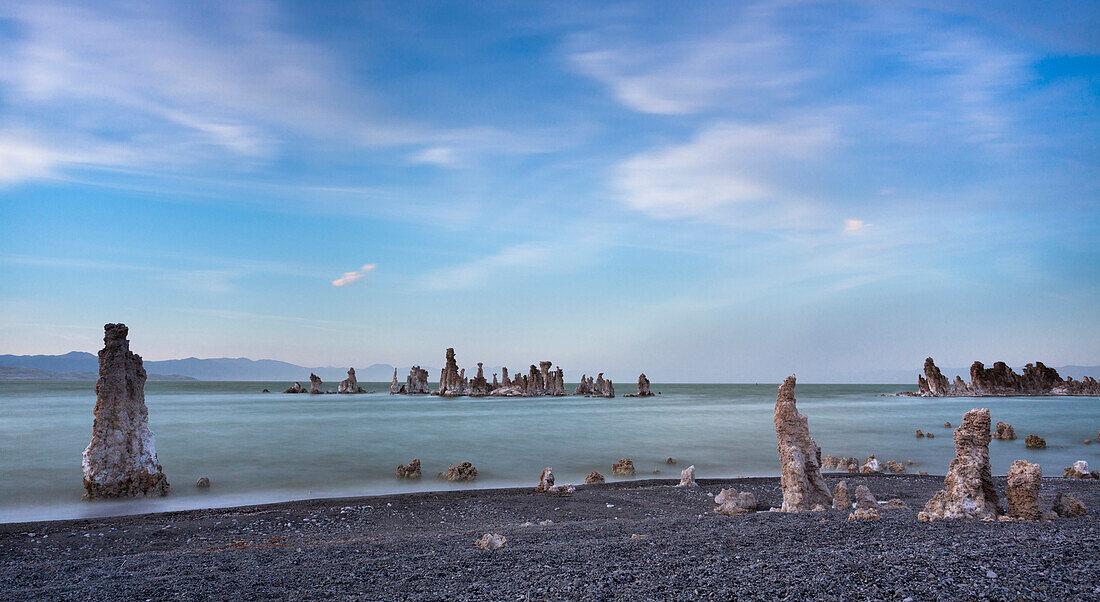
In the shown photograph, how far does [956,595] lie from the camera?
16.5ft

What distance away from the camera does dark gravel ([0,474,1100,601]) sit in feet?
17.6

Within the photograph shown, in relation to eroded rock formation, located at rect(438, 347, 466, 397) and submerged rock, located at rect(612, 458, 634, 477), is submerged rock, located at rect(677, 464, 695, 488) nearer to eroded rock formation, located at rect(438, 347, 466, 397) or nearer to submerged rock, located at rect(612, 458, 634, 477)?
submerged rock, located at rect(612, 458, 634, 477)

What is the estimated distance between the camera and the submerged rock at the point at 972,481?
8688 millimetres

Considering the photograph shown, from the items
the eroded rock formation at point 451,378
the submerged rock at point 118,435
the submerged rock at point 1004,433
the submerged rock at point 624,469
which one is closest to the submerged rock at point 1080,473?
the submerged rock at point 624,469

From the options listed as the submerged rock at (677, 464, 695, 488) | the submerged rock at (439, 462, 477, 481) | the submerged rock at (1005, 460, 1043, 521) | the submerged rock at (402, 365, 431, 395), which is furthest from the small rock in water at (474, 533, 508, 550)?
the submerged rock at (402, 365, 431, 395)

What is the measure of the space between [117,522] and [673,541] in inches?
435

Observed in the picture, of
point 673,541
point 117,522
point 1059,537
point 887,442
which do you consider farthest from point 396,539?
point 887,442

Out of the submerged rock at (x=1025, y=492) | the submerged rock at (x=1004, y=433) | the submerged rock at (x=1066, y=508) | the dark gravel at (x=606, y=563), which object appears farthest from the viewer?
the submerged rock at (x=1004, y=433)

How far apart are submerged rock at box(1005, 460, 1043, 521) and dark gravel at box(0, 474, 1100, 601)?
1.19ft

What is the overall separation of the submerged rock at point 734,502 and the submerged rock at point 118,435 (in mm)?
13876

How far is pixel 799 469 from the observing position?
11.1m

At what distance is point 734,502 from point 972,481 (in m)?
4.41

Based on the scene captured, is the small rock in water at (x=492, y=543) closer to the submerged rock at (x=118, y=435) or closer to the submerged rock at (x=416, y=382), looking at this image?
the submerged rock at (x=118, y=435)

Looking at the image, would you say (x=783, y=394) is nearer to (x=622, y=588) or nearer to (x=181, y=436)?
(x=622, y=588)
